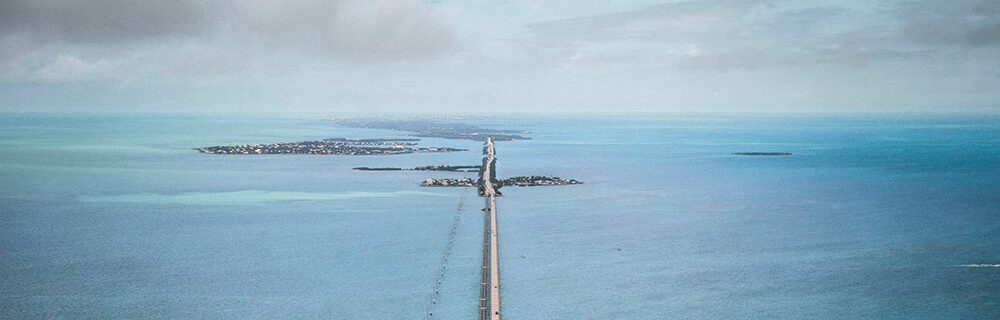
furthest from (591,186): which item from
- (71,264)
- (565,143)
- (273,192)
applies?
(565,143)

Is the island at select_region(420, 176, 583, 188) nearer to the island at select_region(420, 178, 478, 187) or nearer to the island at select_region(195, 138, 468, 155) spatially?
the island at select_region(420, 178, 478, 187)

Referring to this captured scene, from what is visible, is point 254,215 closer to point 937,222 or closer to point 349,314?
point 349,314

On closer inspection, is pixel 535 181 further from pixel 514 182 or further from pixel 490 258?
pixel 490 258

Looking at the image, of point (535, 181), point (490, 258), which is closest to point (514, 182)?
point (535, 181)

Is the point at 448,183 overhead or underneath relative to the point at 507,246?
overhead

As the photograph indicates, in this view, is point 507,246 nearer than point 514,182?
Yes

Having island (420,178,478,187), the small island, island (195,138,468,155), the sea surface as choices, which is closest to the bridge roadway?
the sea surface

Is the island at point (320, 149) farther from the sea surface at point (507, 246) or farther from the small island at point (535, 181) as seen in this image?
the small island at point (535, 181)

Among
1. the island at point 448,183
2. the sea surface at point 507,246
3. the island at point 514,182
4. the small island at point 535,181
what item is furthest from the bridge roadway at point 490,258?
the small island at point 535,181
